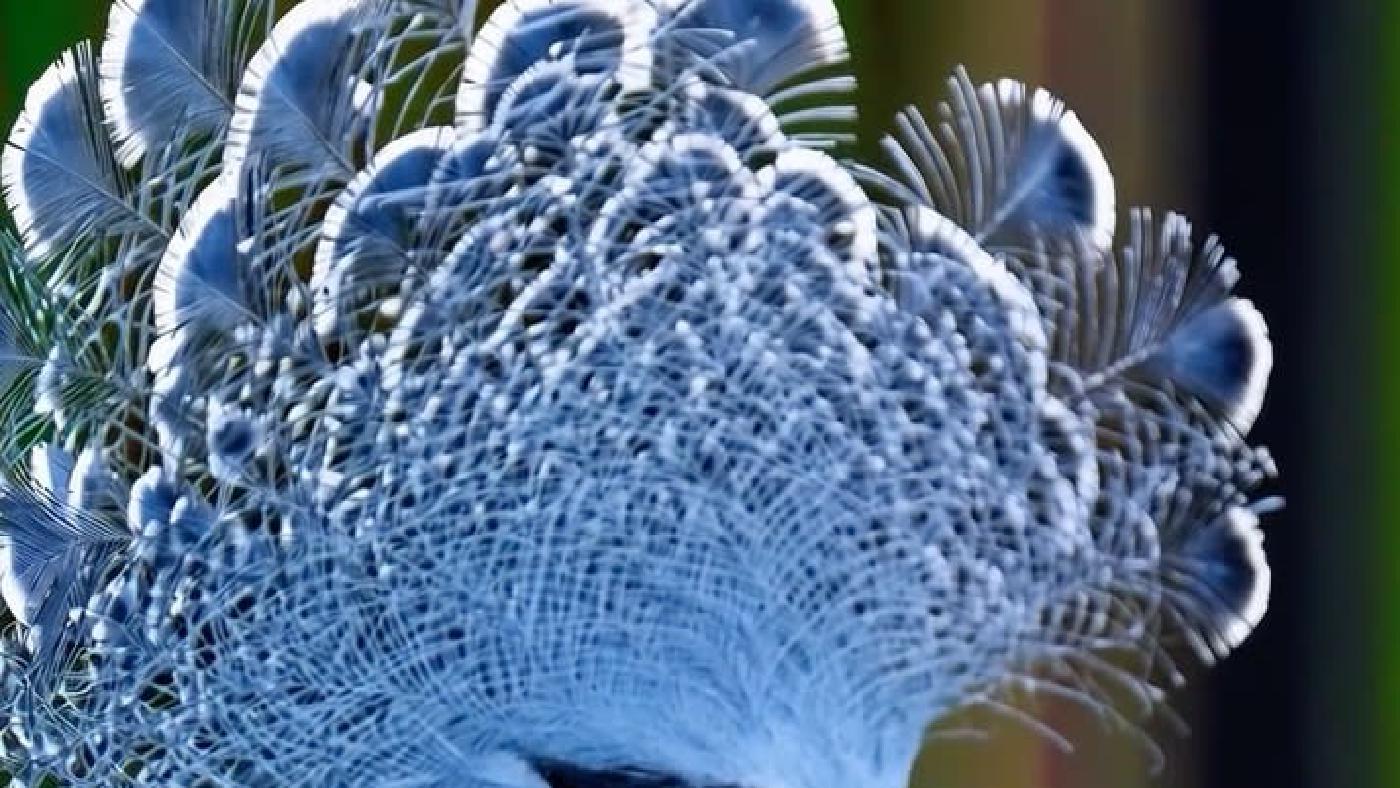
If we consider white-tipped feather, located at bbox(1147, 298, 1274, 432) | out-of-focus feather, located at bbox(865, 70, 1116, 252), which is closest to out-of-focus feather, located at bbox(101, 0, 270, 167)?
out-of-focus feather, located at bbox(865, 70, 1116, 252)

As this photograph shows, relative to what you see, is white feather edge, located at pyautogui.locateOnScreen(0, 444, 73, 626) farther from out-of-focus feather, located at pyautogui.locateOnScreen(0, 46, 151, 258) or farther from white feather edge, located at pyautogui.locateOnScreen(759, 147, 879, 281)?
white feather edge, located at pyautogui.locateOnScreen(759, 147, 879, 281)

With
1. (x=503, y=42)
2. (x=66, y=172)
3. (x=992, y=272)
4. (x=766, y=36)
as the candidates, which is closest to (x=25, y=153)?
(x=66, y=172)

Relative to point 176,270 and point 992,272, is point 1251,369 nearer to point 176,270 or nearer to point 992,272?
point 992,272

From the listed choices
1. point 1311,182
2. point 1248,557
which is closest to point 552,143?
point 1248,557

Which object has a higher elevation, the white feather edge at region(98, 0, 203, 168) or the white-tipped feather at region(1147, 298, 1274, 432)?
the white feather edge at region(98, 0, 203, 168)

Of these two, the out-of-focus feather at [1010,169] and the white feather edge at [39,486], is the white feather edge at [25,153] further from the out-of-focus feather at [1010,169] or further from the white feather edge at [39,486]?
the out-of-focus feather at [1010,169]

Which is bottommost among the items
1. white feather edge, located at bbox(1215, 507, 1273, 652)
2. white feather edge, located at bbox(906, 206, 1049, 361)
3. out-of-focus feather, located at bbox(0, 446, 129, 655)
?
white feather edge, located at bbox(1215, 507, 1273, 652)
